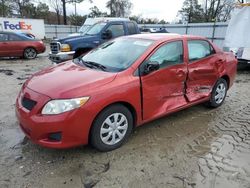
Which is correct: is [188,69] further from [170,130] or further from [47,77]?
[47,77]

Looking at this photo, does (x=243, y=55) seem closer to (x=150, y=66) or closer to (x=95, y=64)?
(x=150, y=66)

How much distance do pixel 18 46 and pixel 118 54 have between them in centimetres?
1022

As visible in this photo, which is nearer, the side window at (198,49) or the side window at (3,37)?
the side window at (198,49)

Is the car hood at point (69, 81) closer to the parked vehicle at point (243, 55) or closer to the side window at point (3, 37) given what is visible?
the parked vehicle at point (243, 55)

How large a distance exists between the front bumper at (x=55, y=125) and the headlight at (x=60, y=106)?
0.16 feet

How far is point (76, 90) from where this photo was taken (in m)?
3.28

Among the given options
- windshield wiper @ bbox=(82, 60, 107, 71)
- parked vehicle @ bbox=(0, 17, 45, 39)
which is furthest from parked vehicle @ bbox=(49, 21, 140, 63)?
parked vehicle @ bbox=(0, 17, 45, 39)

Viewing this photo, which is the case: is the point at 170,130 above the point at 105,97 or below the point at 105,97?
below

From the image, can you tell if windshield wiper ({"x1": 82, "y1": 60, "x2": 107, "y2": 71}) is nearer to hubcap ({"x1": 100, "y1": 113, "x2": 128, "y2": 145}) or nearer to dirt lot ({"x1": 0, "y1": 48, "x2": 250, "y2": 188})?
hubcap ({"x1": 100, "y1": 113, "x2": 128, "y2": 145})

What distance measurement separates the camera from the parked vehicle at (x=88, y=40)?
9.06 metres

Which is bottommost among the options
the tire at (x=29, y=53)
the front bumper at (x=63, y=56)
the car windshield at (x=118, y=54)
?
the tire at (x=29, y=53)

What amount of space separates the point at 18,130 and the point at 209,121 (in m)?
3.44

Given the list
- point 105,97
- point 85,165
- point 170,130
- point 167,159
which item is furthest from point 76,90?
point 170,130

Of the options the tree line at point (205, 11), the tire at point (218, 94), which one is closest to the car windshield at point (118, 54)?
the tire at point (218, 94)
